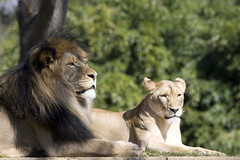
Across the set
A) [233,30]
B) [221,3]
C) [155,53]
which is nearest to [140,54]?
[155,53]

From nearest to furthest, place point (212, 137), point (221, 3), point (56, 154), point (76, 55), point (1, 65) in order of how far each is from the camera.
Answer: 1. point (56, 154)
2. point (76, 55)
3. point (212, 137)
4. point (1, 65)
5. point (221, 3)

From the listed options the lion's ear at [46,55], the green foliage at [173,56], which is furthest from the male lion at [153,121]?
the green foliage at [173,56]

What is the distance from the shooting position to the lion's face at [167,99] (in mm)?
5012

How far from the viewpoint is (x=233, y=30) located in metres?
9.61

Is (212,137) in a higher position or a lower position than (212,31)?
lower

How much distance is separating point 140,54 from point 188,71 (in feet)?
3.30

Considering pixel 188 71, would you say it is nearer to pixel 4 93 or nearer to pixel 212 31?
pixel 212 31

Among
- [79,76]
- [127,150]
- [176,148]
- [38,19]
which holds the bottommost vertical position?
[176,148]

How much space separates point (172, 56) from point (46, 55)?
6360mm

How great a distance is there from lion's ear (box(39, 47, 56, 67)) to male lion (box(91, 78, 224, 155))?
1514 millimetres

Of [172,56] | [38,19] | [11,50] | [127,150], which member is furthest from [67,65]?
[11,50]

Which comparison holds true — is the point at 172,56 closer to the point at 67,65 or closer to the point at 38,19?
the point at 38,19

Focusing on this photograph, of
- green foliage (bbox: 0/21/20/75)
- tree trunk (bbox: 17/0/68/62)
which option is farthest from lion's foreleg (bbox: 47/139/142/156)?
green foliage (bbox: 0/21/20/75)

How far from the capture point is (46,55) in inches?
155
